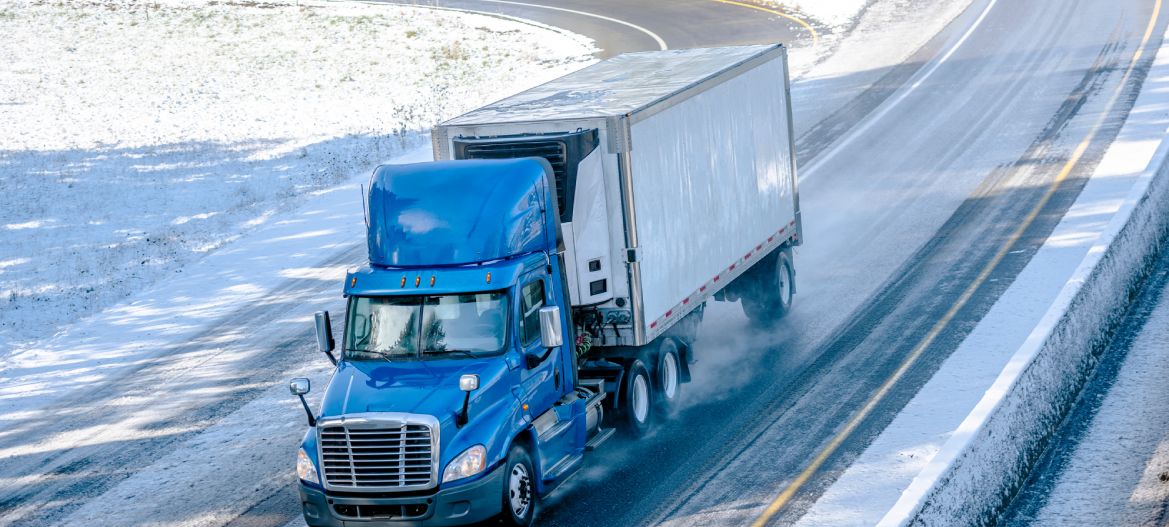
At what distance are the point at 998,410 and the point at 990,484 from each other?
0.75 m

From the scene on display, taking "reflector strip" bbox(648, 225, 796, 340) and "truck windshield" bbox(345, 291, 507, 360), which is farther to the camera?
"reflector strip" bbox(648, 225, 796, 340)

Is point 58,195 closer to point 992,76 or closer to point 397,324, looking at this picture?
point 397,324

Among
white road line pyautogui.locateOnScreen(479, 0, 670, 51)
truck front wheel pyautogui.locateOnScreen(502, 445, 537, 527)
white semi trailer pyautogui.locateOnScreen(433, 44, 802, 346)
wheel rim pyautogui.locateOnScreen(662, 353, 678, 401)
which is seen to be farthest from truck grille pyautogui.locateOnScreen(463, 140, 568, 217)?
white road line pyautogui.locateOnScreen(479, 0, 670, 51)

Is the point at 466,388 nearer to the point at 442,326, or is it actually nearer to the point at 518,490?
the point at 442,326

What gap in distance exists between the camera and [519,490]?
12820 millimetres

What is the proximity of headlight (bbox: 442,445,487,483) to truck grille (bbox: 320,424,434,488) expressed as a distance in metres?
0.17

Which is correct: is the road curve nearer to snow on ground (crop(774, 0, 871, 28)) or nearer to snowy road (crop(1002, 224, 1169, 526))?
snow on ground (crop(774, 0, 871, 28))

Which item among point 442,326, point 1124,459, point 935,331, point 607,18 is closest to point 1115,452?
point 1124,459

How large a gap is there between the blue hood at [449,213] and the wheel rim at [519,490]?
2.17 metres

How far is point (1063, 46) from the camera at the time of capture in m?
38.4

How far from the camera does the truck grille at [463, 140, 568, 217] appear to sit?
47.1 ft

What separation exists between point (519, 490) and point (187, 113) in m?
32.2

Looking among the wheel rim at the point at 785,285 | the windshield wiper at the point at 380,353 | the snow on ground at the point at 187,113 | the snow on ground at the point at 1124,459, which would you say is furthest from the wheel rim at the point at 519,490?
the snow on ground at the point at 187,113

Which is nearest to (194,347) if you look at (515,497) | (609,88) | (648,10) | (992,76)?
(609,88)
